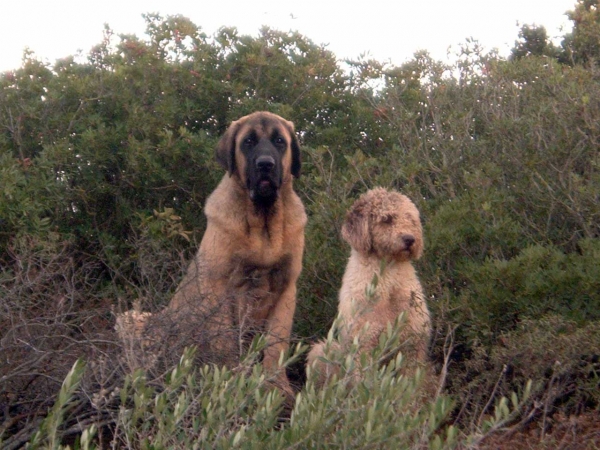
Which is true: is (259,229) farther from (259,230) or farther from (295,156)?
(295,156)

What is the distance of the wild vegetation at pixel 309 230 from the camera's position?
135 inches

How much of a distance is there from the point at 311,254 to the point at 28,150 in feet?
11.1

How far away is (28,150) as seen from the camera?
894 cm

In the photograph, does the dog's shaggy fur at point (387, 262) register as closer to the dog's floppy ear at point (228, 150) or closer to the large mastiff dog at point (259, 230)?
the large mastiff dog at point (259, 230)

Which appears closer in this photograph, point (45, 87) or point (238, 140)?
point (238, 140)

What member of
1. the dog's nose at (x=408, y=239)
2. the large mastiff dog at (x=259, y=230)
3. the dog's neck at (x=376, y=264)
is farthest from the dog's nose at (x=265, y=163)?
the dog's nose at (x=408, y=239)

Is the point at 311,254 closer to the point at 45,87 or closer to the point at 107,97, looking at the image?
the point at 107,97

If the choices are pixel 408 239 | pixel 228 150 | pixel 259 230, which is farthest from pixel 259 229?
pixel 408 239

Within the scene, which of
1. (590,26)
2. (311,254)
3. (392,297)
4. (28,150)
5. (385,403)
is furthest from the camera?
(590,26)

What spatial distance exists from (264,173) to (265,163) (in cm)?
8

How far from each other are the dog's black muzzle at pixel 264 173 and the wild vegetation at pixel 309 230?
84 centimetres

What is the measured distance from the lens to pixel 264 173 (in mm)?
6344

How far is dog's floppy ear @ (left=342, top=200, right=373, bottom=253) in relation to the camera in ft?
19.5

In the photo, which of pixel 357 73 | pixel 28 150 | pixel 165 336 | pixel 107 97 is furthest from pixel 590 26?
pixel 165 336
